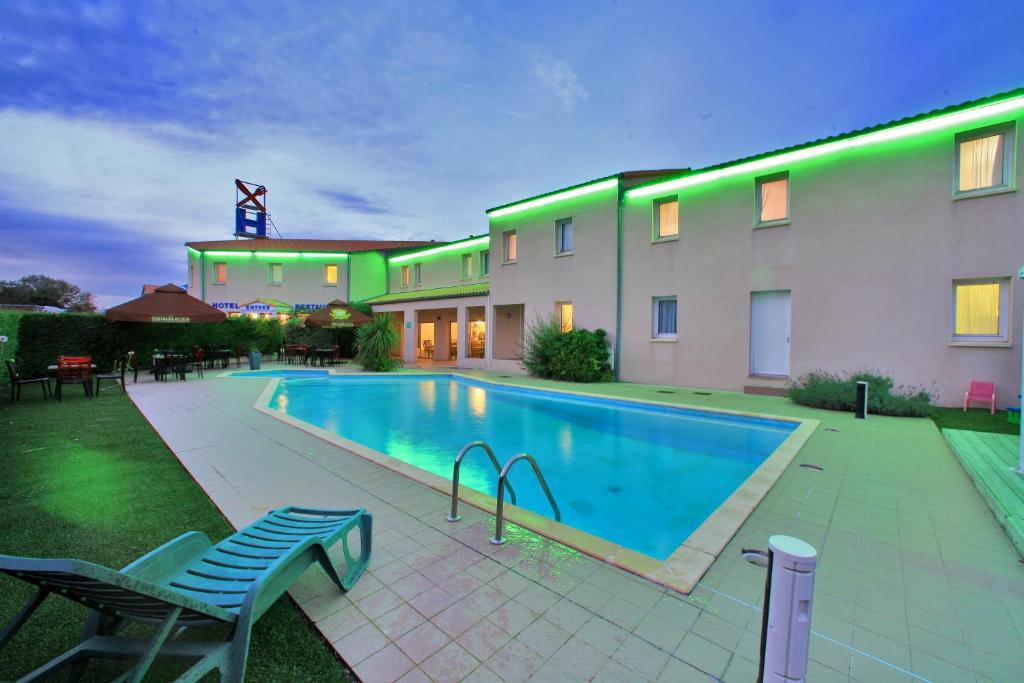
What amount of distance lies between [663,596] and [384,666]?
1671mm

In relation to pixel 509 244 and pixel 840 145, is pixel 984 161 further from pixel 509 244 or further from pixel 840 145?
pixel 509 244

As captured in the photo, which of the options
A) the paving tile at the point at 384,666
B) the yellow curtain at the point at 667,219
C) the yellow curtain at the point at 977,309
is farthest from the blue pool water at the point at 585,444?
the yellow curtain at the point at 667,219

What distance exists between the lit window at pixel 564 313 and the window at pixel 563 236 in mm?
1950

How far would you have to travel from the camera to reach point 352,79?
2328 cm

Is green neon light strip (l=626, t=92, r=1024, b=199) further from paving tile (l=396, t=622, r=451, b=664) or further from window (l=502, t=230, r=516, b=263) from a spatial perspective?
paving tile (l=396, t=622, r=451, b=664)

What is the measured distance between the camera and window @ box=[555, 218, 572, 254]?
54.5 feet

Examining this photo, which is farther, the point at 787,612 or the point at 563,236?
the point at 563,236

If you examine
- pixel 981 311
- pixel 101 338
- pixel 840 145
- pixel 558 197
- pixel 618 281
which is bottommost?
pixel 101 338

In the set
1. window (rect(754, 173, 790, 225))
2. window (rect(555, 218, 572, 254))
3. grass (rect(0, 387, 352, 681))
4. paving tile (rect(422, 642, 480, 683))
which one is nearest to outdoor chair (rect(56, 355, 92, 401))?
grass (rect(0, 387, 352, 681))

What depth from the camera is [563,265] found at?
16531mm

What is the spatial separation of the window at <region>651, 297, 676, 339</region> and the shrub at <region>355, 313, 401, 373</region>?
1030 cm

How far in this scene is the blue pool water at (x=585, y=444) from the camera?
18.3 ft

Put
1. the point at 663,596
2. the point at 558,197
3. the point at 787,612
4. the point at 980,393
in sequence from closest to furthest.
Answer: the point at 787,612 < the point at 663,596 < the point at 980,393 < the point at 558,197

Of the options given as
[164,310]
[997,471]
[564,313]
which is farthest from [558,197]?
[997,471]
